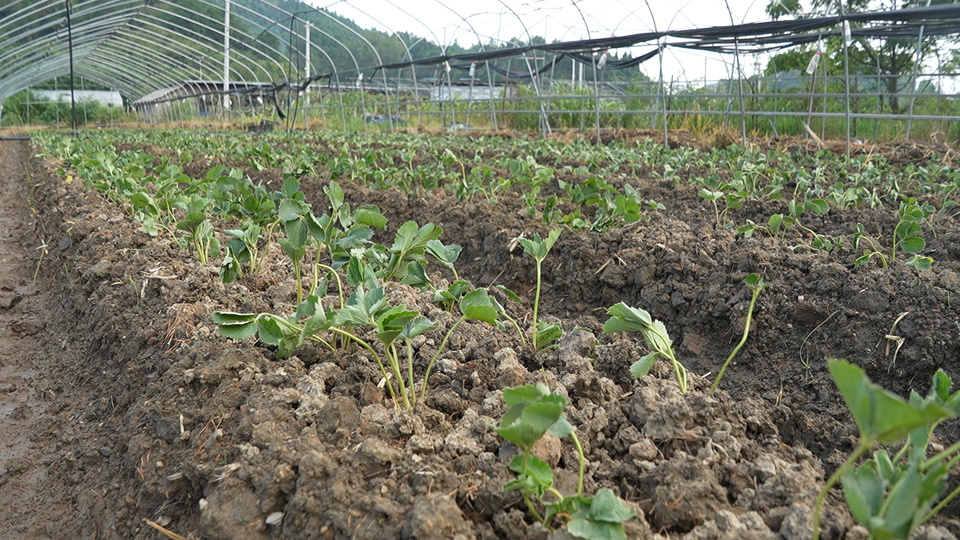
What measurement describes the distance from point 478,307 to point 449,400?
0.27 metres

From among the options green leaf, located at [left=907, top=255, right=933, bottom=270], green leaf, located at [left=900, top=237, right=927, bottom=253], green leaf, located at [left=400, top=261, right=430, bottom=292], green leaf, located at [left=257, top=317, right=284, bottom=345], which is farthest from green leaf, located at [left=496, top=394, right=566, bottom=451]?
green leaf, located at [left=900, top=237, right=927, bottom=253]

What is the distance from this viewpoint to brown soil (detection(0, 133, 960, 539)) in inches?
50.8

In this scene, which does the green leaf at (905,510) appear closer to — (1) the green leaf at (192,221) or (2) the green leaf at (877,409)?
(2) the green leaf at (877,409)

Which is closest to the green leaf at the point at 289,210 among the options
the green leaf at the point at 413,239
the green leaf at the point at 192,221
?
the green leaf at the point at 413,239

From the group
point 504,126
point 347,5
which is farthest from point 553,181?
point 347,5

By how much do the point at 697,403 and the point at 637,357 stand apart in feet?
1.19

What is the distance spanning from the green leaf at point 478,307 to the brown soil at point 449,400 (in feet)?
0.73

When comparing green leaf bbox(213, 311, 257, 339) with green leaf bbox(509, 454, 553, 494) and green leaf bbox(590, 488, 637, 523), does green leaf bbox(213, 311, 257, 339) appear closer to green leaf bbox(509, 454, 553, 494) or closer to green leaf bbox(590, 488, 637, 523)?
green leaf bbox(509, 454, 553, 494)

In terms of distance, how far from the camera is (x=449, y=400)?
1.68m

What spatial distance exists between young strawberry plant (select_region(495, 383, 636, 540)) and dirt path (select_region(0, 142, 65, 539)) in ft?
4.51

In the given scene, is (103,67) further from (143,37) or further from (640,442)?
(640,442)

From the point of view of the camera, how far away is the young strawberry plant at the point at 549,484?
1.05m

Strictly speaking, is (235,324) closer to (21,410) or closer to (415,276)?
(415,276)

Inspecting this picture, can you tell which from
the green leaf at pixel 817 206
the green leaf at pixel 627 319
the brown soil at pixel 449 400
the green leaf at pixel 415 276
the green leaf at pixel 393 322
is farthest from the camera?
the green leaf at pixel 817 206
